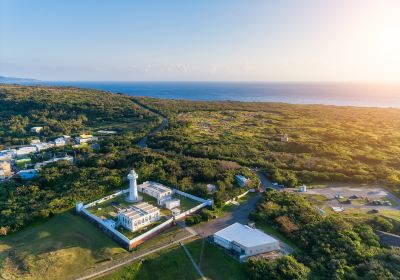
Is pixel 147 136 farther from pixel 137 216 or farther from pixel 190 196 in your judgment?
pixel 137 216

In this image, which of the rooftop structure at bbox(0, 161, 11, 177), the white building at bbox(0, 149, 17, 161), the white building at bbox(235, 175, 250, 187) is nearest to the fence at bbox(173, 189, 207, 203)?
the white building at bbox(235, 175, 250, 187)

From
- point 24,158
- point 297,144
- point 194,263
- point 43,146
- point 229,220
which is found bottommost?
point 24,158

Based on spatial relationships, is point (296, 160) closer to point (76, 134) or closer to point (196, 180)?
point (196, 180)

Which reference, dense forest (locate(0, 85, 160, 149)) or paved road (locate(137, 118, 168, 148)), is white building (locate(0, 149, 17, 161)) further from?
paved road (locate(137, 118, 168, 148))

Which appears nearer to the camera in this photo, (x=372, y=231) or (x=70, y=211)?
(x=372, y=231)

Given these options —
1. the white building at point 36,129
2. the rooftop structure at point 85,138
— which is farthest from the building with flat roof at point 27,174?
the white building at point 36,129

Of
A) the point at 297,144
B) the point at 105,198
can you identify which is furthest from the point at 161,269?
the point at 297,144

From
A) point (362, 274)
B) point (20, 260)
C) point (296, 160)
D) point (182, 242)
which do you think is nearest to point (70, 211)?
point (20, 260)
